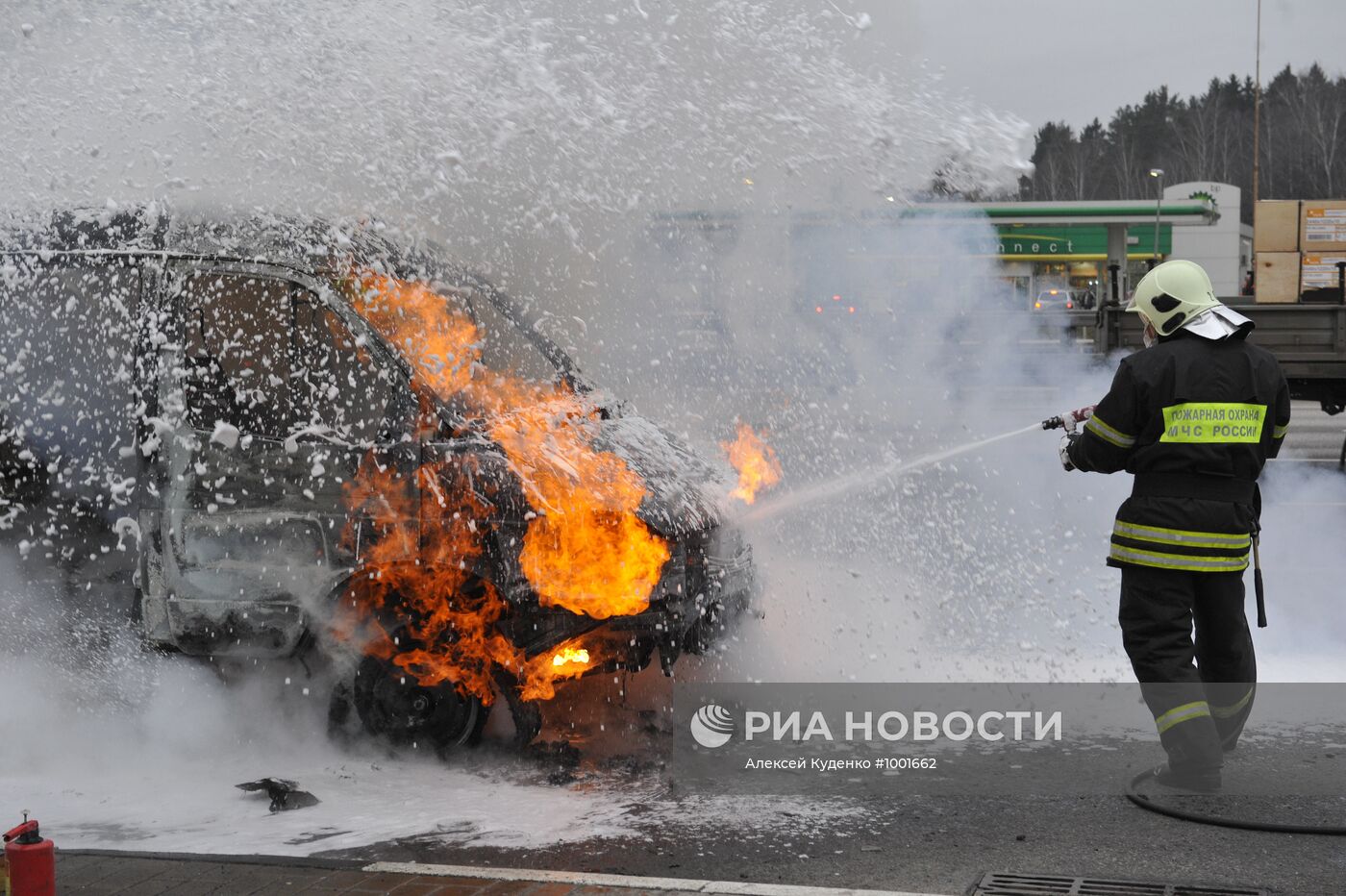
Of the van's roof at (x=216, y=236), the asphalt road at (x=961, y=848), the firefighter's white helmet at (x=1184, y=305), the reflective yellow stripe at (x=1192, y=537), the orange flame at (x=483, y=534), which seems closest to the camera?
the asphalt road at (x=961, y=848)

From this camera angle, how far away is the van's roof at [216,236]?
5.30m

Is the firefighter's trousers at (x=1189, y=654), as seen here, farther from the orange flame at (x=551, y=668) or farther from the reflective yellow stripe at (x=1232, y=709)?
the orange flame at (x=551, y=668)

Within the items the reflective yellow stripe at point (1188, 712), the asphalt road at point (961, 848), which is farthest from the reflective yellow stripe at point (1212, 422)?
the asphalt road at point (961, 848)

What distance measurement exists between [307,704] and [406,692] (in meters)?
0.45

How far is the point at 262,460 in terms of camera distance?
5.03 metres

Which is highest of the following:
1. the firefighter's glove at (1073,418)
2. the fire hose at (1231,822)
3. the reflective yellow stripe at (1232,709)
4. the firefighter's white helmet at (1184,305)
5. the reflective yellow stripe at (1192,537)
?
the firefighter's white helmet at (1184,305)

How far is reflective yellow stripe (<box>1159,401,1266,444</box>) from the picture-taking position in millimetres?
4660

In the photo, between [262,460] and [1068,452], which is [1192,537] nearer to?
[1068,452]

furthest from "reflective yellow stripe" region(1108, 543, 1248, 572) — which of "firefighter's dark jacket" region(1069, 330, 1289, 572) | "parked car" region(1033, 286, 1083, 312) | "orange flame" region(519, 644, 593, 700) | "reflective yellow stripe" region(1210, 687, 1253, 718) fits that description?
"parked car" region(1033, 286, 1083, 312)

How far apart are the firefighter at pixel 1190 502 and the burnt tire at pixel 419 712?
244 centimetres

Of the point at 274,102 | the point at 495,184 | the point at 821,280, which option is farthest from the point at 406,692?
the point at 821,280

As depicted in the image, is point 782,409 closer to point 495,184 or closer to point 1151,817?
point 495,184

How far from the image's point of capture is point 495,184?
571cm

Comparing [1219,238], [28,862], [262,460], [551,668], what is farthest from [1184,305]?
[1219,238]
